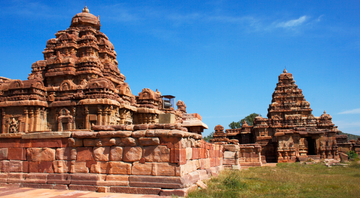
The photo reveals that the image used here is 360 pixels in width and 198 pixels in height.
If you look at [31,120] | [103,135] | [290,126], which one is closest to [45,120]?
[31,120]

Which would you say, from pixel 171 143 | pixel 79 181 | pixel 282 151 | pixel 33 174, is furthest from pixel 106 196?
pixel 282 151

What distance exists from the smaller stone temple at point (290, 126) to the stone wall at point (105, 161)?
20.1 meters

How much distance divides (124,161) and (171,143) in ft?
4.27

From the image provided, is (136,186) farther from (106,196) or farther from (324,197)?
(324,197)

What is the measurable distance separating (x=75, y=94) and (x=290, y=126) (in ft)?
108

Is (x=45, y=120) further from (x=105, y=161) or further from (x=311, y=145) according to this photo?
(x=311, y=145)

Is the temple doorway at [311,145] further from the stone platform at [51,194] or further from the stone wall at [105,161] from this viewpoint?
the stone platform at [51,194]

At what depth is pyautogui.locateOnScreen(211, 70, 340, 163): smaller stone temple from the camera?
82.8ft

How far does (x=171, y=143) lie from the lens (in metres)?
6.57

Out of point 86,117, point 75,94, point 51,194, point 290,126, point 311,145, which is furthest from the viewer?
point 290,126

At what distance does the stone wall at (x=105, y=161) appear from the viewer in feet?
21.3

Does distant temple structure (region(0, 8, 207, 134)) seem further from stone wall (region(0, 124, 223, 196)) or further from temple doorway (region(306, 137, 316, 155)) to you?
temple doorway (region(306, 137, 316, 155))

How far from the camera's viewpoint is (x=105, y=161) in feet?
23.2

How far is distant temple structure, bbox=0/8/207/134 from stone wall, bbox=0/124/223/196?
7064 mm
